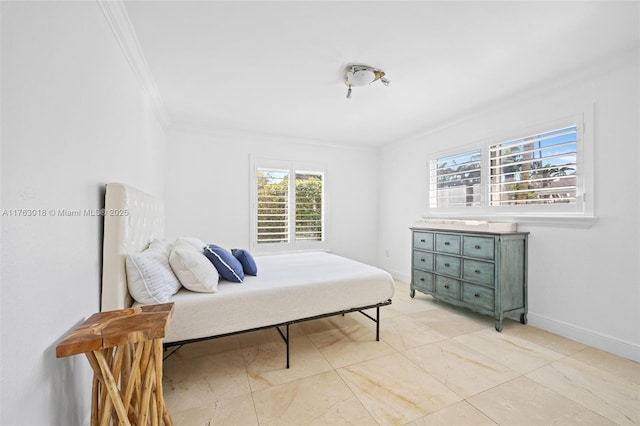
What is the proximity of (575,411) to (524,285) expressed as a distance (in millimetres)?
1472

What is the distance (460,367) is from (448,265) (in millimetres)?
1408

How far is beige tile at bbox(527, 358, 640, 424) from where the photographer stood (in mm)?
1638

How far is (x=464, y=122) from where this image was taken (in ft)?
11.8

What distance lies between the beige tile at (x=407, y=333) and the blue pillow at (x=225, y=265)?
1492mm

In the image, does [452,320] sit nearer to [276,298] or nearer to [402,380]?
[402,380]

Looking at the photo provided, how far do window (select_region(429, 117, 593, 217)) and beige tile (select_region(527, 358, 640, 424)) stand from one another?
4.47ft

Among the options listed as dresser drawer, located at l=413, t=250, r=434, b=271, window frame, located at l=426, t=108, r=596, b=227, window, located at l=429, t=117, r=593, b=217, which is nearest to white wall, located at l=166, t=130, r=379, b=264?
dresser drawer, located at l=413, t=250, r=434, b=271

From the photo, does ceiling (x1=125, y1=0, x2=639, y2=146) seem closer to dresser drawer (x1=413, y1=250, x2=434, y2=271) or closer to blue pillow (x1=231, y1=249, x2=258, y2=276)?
blue pillow (x1=231, y1=249, x2=258, y2=276)

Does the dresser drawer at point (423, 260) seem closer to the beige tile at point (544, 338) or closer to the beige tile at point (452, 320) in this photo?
the beige tile at point (452, 320)

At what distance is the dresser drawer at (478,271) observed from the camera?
2.83 meters

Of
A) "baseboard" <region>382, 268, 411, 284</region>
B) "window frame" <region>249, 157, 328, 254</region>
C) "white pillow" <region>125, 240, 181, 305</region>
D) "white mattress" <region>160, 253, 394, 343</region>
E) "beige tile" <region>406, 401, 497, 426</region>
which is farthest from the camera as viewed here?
"baseboard" <region>382, 268, 411, 284</region>

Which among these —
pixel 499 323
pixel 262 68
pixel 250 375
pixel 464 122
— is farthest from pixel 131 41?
pixel 499 323

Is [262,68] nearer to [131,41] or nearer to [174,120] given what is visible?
[131,41]

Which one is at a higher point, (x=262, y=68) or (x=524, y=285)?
(x=262, y=68)
